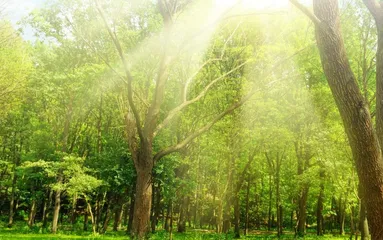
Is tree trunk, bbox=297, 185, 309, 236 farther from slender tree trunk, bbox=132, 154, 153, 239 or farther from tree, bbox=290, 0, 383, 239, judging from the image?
tree, bbox=290, 0, 383, 239

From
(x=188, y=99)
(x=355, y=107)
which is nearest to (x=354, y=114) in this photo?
(x=355, y=107)

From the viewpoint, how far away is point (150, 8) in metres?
15.9

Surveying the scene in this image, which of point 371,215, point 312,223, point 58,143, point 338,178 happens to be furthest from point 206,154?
point 312,223

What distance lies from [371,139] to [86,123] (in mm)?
35066

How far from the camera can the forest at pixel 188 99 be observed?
38.7 feet

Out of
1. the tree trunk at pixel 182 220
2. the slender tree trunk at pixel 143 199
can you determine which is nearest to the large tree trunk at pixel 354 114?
the slender tree trunk at pixel 143 199

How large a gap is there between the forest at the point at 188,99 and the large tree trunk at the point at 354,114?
0.05 feet

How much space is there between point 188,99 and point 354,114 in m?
24.0

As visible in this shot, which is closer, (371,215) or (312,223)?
(371,215)

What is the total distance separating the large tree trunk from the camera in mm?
4207

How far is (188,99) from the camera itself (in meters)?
28.1

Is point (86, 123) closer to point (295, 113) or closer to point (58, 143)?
point (58, 143)

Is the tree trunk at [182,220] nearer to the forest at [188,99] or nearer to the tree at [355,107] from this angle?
the forest at [188,99]

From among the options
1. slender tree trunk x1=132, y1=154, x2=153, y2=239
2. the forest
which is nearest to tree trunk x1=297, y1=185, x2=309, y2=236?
the forest
